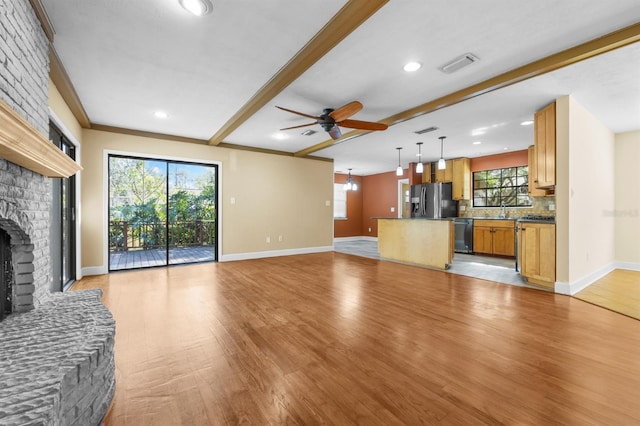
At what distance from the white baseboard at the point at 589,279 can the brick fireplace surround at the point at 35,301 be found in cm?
493

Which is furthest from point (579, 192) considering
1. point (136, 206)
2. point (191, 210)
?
point (136, 206)

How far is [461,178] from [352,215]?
4357mm

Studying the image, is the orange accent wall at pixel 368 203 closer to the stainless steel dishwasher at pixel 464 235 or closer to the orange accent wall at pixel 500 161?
the orange accent wall at pixel 500 161

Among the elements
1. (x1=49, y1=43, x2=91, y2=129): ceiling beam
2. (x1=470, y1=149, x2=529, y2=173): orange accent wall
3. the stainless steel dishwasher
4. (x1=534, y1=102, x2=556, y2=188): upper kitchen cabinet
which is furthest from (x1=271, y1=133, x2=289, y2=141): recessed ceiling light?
(x1=470, y1=149, x2=529, y2=173): orange accent wall

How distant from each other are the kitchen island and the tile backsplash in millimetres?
2513

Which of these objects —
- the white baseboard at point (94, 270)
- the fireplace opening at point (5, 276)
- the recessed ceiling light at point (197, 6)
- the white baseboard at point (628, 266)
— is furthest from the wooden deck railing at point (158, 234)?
the white baseboard at point (628, 266)

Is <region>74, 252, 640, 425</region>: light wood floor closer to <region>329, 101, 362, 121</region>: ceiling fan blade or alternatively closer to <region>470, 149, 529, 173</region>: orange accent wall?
<region>329, 101, 362, 121</region>: ceiling fan blade

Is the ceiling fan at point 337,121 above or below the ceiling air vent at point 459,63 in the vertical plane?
below

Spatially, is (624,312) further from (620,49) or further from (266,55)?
(266,55)

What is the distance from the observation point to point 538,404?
155cm

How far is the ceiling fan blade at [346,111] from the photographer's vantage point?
331 cm

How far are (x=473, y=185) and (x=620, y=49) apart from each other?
17.3 feet

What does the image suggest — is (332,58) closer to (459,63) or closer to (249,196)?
(459,63)

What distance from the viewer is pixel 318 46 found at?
2.54 m
